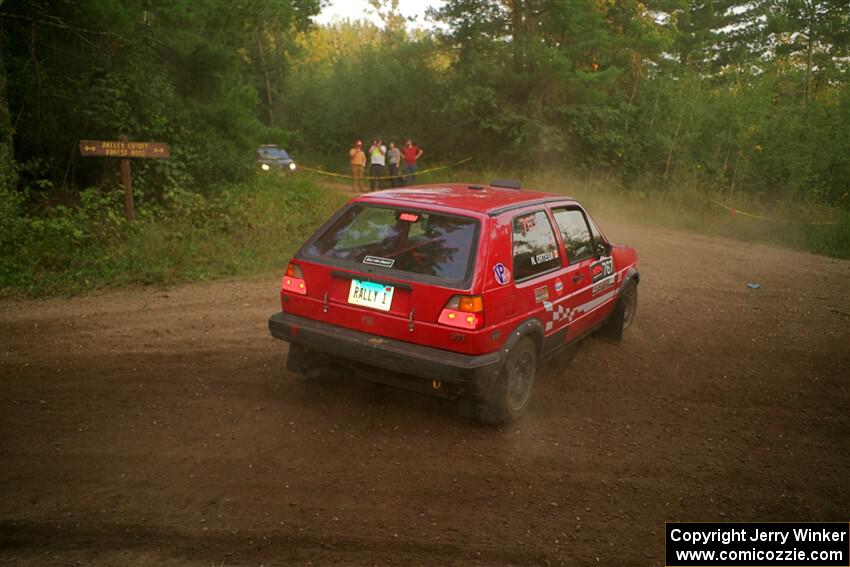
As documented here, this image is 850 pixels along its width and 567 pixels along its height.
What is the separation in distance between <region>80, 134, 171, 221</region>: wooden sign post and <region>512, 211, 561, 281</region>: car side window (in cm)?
801

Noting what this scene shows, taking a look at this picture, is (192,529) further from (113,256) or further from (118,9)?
(118,9)

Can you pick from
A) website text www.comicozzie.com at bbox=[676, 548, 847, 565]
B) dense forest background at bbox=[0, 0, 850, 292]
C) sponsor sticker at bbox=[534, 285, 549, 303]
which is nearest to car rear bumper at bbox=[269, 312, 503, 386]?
sponsor sticker at bbox=[534, 285, 549, 303]

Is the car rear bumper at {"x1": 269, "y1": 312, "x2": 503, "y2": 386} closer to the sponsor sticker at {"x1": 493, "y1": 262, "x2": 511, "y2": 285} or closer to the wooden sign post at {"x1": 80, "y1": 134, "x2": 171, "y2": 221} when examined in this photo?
the sponsor sticker at {"x1": 493, "y1": 262, "x2": 511, "y2": 285}

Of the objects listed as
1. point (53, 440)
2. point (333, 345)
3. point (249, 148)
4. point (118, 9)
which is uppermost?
point (118, 9)

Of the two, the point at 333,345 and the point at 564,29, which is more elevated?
the point at 564,29

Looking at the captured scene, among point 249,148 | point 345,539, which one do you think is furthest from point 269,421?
point 249,148

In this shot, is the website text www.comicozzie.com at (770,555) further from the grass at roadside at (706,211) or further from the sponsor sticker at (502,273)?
the grass at roadside at (706,211)

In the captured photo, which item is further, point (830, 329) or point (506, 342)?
point (830, 329)

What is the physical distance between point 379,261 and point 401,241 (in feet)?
0.79

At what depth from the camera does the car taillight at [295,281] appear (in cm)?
488

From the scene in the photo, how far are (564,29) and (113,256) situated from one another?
69.8 feet

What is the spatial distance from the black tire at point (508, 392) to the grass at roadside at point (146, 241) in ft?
19.5

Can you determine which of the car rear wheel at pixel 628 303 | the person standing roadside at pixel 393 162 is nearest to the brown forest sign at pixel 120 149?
the car rear wheel at pixel 628 303

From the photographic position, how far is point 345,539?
3330mm
